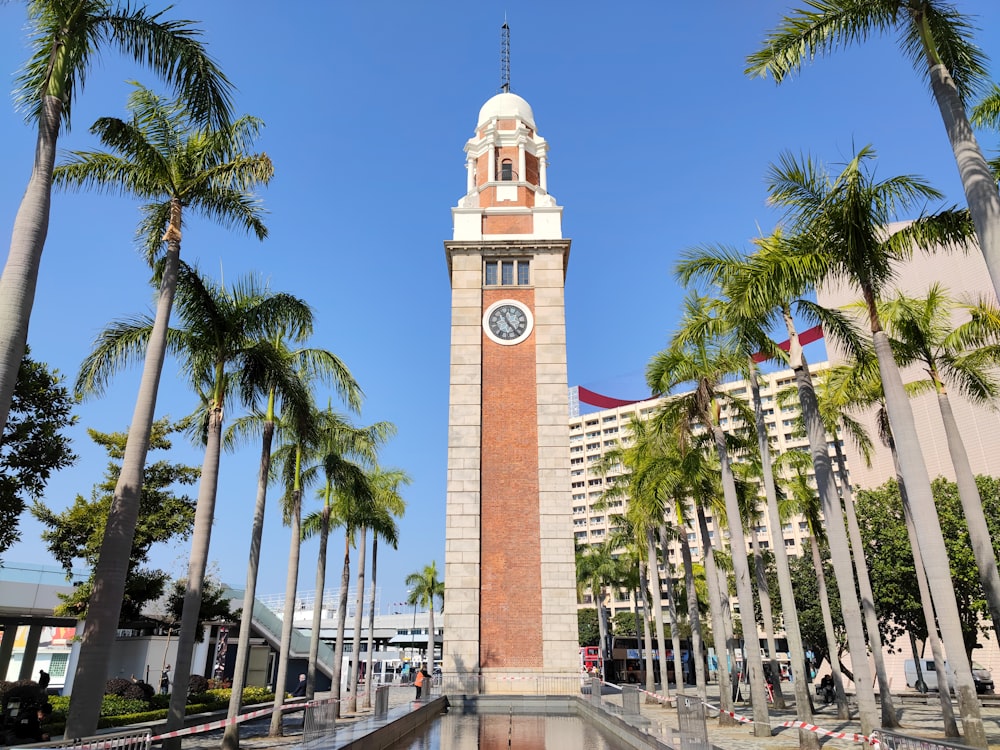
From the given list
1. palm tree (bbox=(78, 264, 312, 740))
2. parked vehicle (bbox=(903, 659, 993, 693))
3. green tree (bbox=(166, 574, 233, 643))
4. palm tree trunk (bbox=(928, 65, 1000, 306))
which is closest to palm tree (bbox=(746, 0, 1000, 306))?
palm tree trunk (bbox=(928, 65, 1000, 306))

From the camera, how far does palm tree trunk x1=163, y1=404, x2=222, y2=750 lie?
41.3ft

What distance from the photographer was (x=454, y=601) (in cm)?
2839

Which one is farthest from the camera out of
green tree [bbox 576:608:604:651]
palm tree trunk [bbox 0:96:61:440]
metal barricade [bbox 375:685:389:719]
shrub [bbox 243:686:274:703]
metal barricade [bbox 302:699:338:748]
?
green tree [bbox 576:608:604:651]

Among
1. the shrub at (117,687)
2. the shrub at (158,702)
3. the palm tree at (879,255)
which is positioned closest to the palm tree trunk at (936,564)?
the palm tree at (879,255)

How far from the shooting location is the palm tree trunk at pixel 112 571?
32.0ft

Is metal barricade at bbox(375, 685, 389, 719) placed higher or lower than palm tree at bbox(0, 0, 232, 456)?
lower

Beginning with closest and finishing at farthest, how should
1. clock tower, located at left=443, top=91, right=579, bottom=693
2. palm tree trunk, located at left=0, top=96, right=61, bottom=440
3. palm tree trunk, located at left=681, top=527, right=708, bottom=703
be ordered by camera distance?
1. palm tree trunk, located at left=0, top=96, right=61, bottom=440
2. palm tree trunk, located at left=681, top=527, right=708, bottom=703
3. clock tower, located at left=443, top=91, right=579, bottom=693

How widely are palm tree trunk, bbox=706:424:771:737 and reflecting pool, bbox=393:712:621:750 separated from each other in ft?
12.1

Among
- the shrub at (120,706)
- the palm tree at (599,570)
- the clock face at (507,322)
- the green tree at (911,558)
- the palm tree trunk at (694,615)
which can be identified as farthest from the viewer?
the palm tree at (599,570)

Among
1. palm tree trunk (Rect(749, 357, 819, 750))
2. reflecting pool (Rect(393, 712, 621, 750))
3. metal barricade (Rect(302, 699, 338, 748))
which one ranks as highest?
palm tree trunk (Rect(749, 357, 819, 750))

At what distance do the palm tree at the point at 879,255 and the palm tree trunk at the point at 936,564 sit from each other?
0.02 meters

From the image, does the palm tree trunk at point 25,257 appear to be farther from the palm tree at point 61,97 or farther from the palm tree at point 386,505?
the palm tree at point 386,505

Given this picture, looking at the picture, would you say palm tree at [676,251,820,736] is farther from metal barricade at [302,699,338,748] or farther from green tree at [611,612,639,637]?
green tree at [611,612,639,637]

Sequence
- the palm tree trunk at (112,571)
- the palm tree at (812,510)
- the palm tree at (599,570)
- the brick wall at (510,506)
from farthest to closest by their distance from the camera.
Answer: the palm tree at (599,570) → the brick wall at (510,506) → the palm tree at (812,510) → the palm tree trunk at (112,571)
